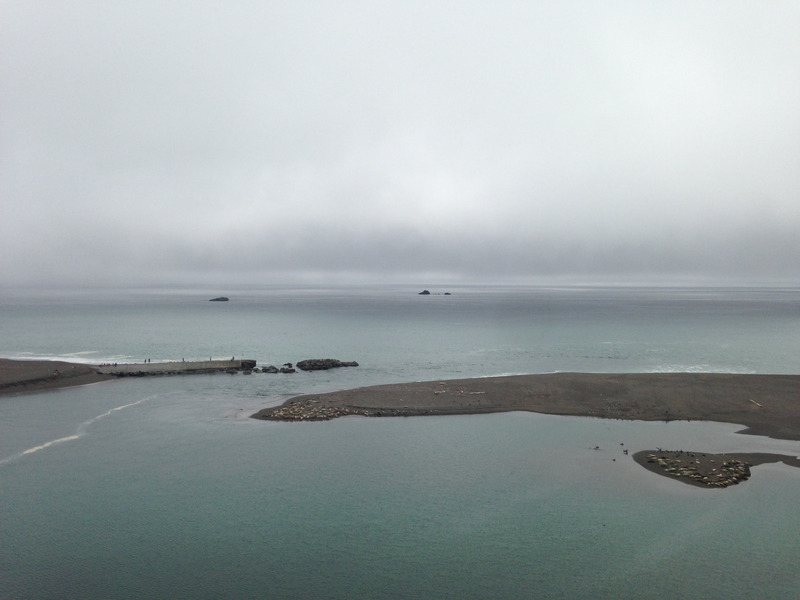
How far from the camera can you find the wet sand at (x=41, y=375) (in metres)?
62.2

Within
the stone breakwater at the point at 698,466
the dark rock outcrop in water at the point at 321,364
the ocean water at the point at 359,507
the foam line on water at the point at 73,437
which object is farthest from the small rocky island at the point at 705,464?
the foam line on water at the point at 73,437

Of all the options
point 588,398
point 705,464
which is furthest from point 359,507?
point 588,398

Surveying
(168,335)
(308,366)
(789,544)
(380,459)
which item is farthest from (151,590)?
(168,335)

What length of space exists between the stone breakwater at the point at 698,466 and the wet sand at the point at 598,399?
34.1 ft

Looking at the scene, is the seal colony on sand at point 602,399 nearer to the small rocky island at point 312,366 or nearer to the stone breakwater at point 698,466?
the stone breakwater at point 698,466

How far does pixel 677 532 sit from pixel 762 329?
431 ft

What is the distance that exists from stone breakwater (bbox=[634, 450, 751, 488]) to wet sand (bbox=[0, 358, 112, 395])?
69098 mm

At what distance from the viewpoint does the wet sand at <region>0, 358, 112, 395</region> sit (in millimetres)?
62188

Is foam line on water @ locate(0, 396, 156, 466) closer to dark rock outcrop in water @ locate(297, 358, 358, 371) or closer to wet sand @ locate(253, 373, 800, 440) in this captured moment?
wet sand @ locate(253, 373, 800, 440)

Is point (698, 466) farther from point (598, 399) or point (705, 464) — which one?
point (598, 399)

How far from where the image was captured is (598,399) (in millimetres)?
56562

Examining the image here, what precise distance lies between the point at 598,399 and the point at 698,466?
1947cm

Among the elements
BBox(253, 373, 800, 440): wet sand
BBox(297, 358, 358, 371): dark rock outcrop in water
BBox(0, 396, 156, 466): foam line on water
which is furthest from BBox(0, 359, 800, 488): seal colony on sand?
BBox(297, 358, 358, 371): dark rock outcrop in water

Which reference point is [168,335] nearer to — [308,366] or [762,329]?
[308,366]
